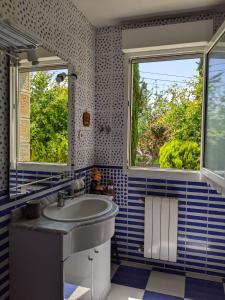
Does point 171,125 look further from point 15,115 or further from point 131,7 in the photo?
point 15,115

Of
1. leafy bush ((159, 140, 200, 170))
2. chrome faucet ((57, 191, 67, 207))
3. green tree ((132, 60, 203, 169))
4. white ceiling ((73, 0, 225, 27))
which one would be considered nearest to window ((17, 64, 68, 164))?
→ chrome faucet ((57, 191, 67, 207))

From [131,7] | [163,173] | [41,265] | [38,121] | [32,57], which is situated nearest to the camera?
[41,265]

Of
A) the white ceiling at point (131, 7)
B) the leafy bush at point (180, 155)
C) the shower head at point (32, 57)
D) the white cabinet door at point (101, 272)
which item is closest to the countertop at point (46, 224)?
the white cabinet door at point (101, 272)

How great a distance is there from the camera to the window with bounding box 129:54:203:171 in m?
2.39

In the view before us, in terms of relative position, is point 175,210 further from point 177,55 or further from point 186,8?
point 186,8

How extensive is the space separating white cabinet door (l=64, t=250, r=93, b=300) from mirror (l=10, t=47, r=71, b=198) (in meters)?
0.50

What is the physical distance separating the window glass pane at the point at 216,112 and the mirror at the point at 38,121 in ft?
3.75

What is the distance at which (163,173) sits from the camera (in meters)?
2.36

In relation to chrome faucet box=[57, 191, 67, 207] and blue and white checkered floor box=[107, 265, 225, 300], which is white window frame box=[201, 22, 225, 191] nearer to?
blue and white checkered floor box=[107, 265, 225, 300]

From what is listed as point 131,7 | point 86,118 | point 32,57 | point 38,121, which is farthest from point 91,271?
point 131,7

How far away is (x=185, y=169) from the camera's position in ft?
7.95

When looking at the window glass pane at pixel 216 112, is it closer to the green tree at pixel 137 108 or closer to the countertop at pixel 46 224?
the green tree at pixel 137 108

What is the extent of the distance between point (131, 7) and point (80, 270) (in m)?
2.00

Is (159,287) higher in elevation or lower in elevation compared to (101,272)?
lower
